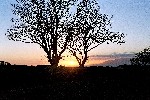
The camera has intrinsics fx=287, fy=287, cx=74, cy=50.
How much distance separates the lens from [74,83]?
19.2 metres

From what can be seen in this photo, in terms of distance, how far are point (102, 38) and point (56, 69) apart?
99.2 feet

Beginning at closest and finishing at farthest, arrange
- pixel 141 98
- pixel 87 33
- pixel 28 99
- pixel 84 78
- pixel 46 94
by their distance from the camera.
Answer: pixel 141 98, pixel 28 99, pixel 46 94, pixel 84 78, pixel 87 33

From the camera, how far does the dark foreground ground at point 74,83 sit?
51.7 ft

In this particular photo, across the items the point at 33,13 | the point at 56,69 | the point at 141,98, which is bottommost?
the point at 141,98

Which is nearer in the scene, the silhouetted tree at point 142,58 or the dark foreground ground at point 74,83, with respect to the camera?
the dark foreground ground at point 74,83

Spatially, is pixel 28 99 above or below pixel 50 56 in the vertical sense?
below

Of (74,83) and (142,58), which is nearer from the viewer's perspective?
(74,83)

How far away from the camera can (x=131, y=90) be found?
Answer: 55.1 feet

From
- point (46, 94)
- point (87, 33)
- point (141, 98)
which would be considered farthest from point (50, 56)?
point (141, 98)

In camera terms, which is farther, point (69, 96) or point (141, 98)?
point (69, 96)

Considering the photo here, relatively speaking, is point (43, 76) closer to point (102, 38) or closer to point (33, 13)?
point (33, 13)

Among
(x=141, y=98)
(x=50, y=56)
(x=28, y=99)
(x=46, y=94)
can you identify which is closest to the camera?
(x=141, y=98)

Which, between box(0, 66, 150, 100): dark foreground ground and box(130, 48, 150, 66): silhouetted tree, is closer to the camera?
box(0, 66, 150, 100): dark foreground ground

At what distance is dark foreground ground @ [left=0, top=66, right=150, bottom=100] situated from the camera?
620 inches
